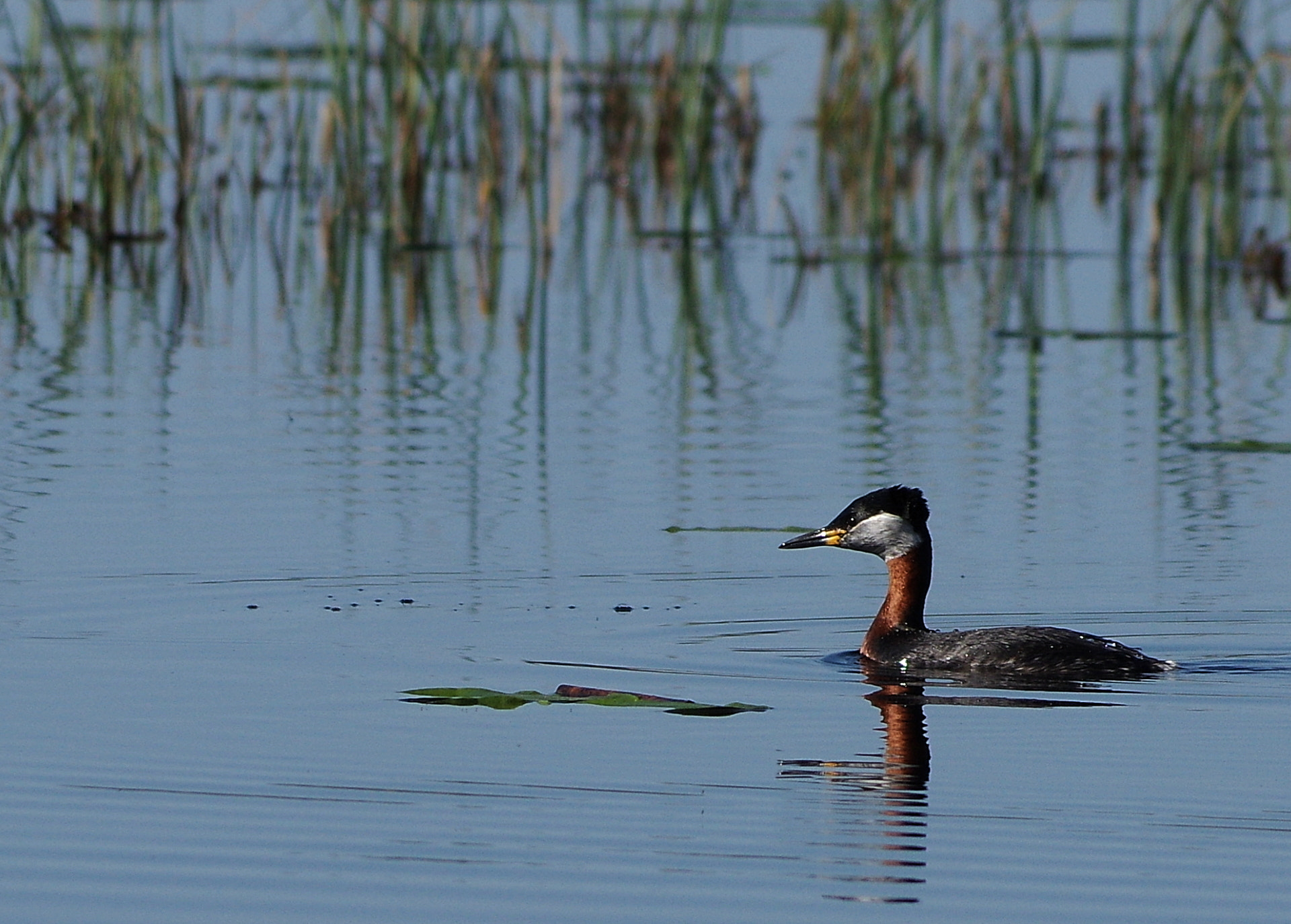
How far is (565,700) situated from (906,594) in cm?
171

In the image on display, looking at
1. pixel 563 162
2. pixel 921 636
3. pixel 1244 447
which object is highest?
pixel 563 162

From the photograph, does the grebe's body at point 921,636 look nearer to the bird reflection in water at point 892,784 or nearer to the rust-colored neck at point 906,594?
the rust-colored neck at point 906,594

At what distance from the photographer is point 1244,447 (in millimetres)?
10922

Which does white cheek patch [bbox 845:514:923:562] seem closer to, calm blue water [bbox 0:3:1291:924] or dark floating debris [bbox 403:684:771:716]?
calm blue water [bbox 0:3:1291:924]

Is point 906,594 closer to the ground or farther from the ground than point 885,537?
closer to the ground

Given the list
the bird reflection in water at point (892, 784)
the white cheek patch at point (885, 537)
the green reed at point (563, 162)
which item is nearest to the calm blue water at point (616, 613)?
the bird reflection in water at point (892, 784)

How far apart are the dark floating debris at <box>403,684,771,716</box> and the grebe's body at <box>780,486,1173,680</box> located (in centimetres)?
97

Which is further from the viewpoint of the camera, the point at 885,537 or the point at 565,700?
the point at 885,537

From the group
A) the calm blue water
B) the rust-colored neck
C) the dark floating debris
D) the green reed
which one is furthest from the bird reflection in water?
the green reed

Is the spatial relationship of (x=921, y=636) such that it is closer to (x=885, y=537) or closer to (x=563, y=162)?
(x=885, y=537)

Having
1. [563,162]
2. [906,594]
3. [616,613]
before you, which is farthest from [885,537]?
[563,162]

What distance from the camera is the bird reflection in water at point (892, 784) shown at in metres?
5.53

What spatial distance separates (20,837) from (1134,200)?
1646cm

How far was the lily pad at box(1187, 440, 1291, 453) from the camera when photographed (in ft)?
35.9
